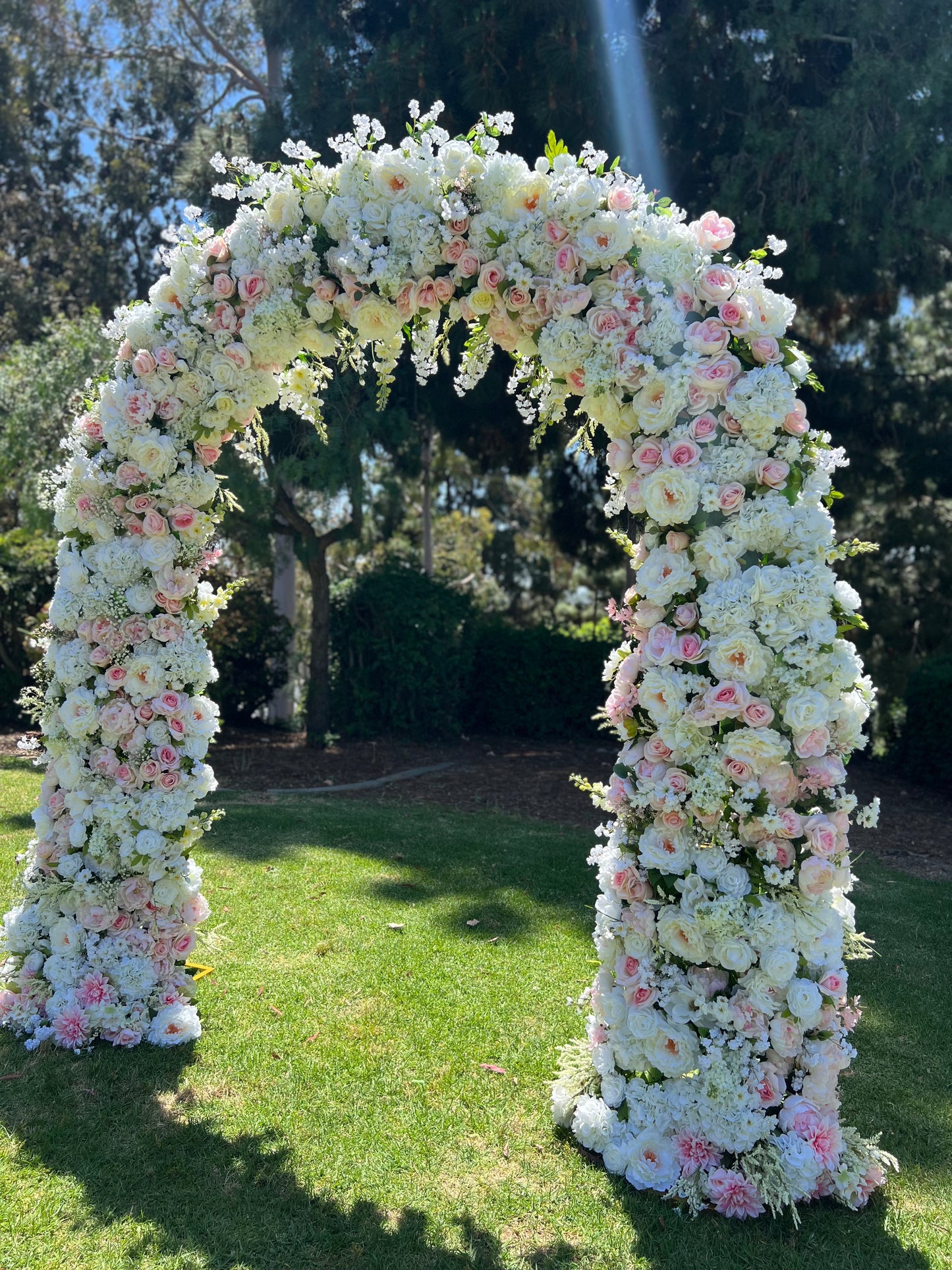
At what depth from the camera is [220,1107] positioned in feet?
11.2

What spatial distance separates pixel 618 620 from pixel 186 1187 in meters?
2.15

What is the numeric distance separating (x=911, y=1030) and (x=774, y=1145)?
172 centimetres

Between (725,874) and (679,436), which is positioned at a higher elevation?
(679,436)

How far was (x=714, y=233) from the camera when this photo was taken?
3.17m

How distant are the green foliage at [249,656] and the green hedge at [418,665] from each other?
35.9 inches

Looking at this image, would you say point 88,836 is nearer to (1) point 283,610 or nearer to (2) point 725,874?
(2) point 725,874

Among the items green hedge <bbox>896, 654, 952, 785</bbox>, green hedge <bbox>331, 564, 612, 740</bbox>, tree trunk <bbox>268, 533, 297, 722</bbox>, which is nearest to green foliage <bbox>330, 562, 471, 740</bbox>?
green hedge <bbox>331, 564, 612, 740</bbox>

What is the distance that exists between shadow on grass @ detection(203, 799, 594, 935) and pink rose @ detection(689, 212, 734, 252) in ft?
11.4

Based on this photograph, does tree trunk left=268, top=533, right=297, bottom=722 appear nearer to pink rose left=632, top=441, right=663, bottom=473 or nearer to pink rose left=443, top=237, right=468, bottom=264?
pink rose left=443, top=237, right=468, bottom=264

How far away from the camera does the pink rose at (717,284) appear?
3.11m

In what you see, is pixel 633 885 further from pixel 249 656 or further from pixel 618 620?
pixel 249 656

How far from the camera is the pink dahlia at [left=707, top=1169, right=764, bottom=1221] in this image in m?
2.90

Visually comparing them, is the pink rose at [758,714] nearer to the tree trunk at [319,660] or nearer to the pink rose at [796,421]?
the pink rose at [796,421]

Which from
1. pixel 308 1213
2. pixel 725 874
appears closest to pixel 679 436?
pixel 725 874
